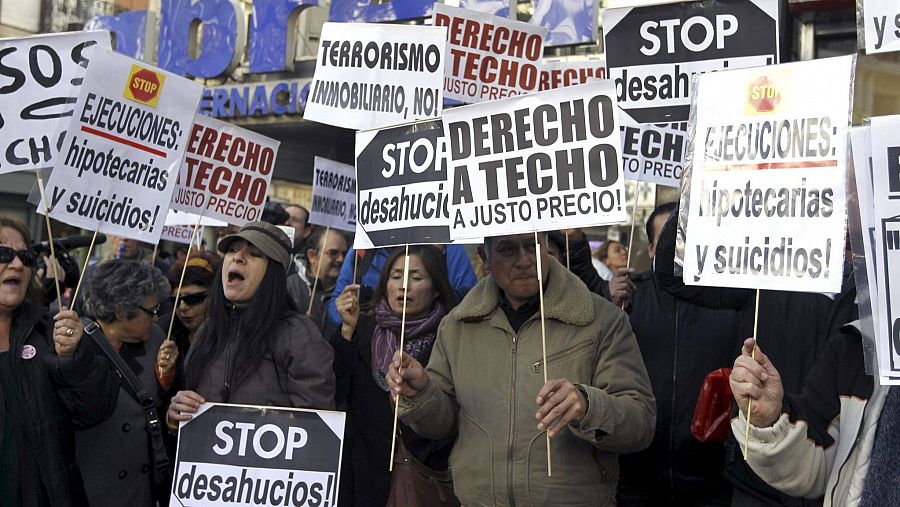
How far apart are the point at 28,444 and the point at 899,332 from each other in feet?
11.3

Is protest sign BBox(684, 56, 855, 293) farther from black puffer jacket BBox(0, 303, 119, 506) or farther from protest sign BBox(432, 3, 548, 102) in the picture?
protest sign BBox(432, 3, 548, 102)

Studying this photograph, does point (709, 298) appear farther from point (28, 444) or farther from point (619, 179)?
point (28, 444)

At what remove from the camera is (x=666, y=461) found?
492 cm

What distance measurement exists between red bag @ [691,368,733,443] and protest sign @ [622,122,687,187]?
2654mm

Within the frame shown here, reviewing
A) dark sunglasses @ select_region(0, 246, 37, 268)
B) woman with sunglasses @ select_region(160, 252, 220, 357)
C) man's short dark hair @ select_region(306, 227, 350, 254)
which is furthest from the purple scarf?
man's short dark hair @ select_region(306, 227, 350, 254)

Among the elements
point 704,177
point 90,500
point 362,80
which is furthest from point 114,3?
point 704,177

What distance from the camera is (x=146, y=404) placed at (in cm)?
491

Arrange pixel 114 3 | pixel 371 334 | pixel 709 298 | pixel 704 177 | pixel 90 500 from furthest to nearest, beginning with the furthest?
pixel 114 3 < pixel 371 334 < pixel 90 500 < pixel 709 298 < pixel 704 177

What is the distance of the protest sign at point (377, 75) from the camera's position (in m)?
6.07

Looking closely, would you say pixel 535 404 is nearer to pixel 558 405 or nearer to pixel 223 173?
pixel 558 405

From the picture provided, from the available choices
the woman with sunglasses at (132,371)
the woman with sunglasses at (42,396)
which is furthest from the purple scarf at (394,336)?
the woman with sunglasses at (42,396)

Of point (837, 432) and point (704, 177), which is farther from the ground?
point (704, 177)

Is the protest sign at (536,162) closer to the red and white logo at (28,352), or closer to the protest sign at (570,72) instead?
the red and white logo at (28,352)

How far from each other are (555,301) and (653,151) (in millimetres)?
2652
